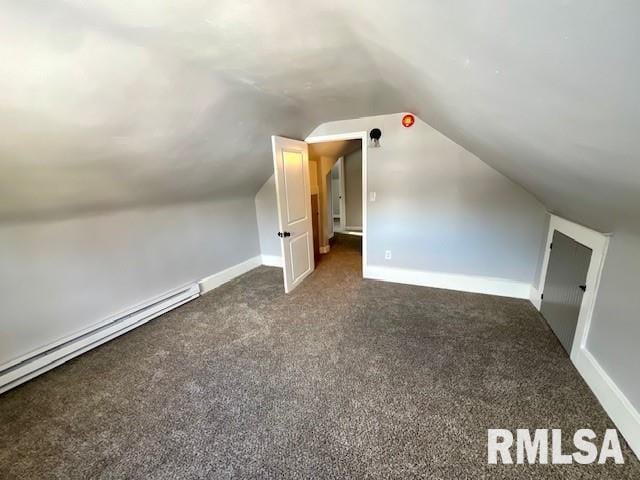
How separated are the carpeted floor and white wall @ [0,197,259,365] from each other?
1.15ft

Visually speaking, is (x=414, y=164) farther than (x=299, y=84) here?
Yes

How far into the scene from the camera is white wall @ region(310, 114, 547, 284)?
281cm

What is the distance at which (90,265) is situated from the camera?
91.8 inches

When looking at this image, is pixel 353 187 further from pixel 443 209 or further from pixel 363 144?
pixel 443 209

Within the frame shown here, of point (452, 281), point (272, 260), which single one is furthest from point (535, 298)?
point (272, 260)

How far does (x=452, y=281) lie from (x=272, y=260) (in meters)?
2.63

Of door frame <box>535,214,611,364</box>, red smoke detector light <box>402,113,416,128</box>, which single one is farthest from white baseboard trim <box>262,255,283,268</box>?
door frame <box>535,214,611,364</box>

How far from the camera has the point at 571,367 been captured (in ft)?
6.28

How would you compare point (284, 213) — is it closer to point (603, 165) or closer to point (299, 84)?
point (299, 84)

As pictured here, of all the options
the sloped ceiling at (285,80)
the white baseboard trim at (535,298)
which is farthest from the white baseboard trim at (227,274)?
the white baseboard trim at (535,298)

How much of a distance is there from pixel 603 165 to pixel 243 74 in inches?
77.7

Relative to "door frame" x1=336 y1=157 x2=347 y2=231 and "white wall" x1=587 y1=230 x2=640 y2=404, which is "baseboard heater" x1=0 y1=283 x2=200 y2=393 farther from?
"door frame" x1=336 y1=157 x2=347 y2=231

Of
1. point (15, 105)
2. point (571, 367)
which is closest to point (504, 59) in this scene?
point (15, 105)

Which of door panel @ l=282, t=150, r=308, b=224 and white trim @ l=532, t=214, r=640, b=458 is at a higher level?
door panel @ l=282, t=150, r=308, b=224
